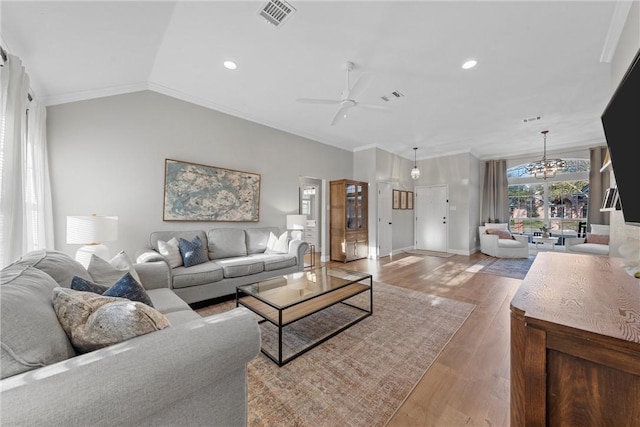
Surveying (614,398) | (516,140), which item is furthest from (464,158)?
(614,398)

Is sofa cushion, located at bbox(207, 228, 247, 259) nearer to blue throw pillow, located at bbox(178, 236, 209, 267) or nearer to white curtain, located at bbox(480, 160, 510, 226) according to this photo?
blue throw pillow, located at bbox(178, 236, 209, 267)

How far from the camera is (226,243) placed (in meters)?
3.46

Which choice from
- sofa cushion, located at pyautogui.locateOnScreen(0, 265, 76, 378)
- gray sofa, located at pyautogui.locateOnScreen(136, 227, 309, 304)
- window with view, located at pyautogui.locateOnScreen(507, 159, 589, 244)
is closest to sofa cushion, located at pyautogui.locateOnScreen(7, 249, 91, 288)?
sofa cushion, located at pyautogui.locateOnScreen(0, 265, 76, 378)

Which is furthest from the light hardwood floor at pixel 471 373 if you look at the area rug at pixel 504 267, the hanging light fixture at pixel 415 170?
the hanging light fixture at pixel 415 170

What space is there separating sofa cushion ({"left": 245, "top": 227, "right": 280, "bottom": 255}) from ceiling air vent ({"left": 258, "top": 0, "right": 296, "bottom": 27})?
2747mm

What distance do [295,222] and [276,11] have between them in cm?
310

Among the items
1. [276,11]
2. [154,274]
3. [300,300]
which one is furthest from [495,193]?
[154,274]

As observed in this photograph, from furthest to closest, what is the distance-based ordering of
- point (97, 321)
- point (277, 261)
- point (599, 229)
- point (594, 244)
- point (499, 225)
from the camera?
1. point (499, 225)
2. point (599, 229)
3. point (594, 244)
4. point (277, 261)
5. point (97, 321)

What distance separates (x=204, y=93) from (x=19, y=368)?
140 inches

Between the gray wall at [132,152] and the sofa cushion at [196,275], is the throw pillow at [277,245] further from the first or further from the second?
the sofa cushion at [196,275]

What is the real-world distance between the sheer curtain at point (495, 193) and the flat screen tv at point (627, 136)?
6.22 metres

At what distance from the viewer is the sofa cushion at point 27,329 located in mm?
710

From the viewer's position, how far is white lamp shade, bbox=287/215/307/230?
443cm

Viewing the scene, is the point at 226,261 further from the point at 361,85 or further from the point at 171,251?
the point at 361,85
